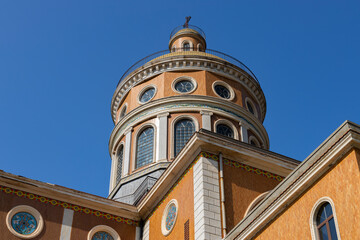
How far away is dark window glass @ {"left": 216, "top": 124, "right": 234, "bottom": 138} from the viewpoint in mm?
24719

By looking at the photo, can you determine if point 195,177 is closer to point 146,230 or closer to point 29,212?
point 146,230

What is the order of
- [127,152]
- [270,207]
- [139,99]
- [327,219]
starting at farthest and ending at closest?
1. [139,99]
2. [127,152]
3. [270,207]
4. [327,219]

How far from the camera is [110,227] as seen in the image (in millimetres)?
19031

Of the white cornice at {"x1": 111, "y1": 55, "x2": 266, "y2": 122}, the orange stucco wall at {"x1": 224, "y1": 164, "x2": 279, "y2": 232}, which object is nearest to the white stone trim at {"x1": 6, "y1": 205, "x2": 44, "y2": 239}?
the orange stucco wall at {"x1": 224, "y1": 164, "x2": 279, "y2": 232}

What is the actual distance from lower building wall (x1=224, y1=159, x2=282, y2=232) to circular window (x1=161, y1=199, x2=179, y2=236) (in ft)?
6.36

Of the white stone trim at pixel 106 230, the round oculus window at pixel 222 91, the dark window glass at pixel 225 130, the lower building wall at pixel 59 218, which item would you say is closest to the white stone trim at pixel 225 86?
the round oculus window at pixel 222 91

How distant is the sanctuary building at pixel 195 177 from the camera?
11.8 m

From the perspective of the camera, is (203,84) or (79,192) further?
(203,84)

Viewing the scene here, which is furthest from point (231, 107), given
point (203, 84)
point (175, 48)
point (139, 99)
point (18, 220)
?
point (18, 220)

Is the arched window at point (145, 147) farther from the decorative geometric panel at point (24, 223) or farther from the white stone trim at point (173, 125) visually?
the decorative geometric panel at point (24, 223)

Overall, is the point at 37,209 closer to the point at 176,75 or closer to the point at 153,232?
the point at 153,232

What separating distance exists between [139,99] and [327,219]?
658 inches

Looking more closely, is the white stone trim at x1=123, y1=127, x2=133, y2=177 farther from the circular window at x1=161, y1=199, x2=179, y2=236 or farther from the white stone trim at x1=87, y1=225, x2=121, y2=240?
the circular window at x1=161, y1=199, x2=179, y2=236

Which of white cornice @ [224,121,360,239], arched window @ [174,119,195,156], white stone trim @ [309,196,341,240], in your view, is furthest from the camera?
arched window @ [174,119,195,156]
